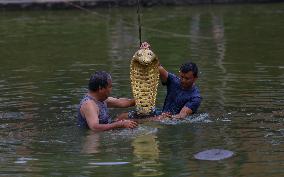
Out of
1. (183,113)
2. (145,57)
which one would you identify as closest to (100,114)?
(145,57)

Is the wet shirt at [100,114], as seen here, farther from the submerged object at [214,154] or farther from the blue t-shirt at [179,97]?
A: the submerged object at [214,154]

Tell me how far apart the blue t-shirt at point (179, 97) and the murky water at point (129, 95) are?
26 cm

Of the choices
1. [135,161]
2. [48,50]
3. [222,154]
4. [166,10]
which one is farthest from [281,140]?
[166,10]

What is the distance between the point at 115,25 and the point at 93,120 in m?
14.9

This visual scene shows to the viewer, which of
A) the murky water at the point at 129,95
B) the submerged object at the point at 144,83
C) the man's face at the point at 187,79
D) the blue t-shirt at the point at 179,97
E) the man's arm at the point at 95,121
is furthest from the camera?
the blue t-shirt at the point at 179,97

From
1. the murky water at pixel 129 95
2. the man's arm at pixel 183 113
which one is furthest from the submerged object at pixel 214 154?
the man's arm at pixel 183 113

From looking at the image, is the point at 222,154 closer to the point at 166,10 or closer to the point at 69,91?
the point at 69,91

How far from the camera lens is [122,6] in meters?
30.2

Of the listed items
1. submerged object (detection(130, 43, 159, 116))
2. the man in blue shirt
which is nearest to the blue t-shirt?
the man in blue shirt

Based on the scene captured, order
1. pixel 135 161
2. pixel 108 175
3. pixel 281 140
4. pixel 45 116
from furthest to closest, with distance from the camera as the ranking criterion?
1. pixel 45 116
2. pixel 281 140
3. pixel 135 161
4. pixel 108 175

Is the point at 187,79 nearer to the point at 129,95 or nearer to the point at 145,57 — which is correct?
the point at 145,57

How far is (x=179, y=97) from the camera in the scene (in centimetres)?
1172

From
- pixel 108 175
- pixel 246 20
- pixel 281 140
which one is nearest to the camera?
pixel 108 175

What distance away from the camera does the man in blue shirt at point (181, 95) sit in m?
11.5
